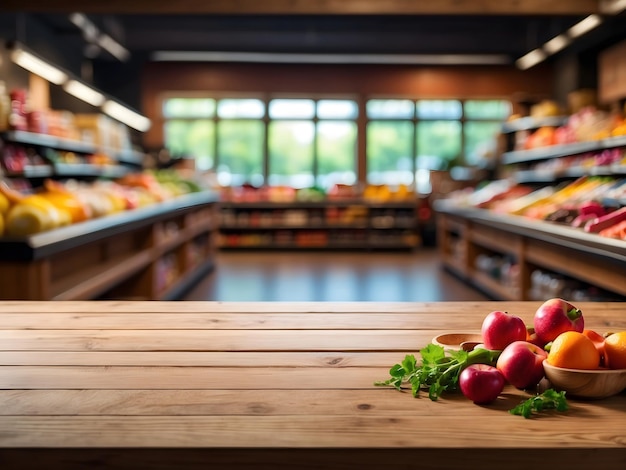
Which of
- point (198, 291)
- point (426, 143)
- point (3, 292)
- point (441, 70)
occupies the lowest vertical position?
point (198, 291)

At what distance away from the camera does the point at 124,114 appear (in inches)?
475

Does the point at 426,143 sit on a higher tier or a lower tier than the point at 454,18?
lower

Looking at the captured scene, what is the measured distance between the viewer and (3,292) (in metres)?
3.89

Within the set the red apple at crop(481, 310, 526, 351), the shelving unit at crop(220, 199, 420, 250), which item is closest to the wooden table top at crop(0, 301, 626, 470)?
the red apple at crop(481, 310, 526, 351)

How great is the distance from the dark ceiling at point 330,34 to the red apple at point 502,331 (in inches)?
447

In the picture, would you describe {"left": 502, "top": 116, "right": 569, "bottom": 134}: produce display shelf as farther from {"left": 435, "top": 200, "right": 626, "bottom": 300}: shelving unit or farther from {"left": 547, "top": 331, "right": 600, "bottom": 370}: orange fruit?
{"left": 547, "top": 331, "right": 600, "bottom": 370}: orange fruit

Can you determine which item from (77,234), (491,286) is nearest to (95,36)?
(491,286)

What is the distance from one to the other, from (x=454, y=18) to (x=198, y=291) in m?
6.75

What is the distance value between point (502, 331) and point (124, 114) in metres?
11.0

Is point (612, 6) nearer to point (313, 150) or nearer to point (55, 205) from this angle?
point (55, 205)

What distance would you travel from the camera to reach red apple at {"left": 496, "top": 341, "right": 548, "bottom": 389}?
1.63 meters

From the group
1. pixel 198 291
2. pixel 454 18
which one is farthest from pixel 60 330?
pixel 454 18

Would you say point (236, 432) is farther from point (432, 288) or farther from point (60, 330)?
point (432, 288)

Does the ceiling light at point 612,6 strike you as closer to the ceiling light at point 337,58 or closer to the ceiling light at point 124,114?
the ceiling light at point 124,114
